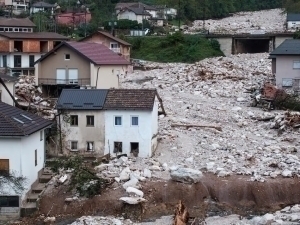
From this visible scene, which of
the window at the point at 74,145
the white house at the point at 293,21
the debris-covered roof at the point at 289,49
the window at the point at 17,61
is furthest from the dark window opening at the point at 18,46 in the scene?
the white house at the point at 293,21

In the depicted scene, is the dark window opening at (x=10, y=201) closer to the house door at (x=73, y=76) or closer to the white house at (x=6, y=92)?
the white house at (x=6, y=92)

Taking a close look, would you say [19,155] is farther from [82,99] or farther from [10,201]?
[82,99]

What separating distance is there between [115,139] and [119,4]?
78.7 meters

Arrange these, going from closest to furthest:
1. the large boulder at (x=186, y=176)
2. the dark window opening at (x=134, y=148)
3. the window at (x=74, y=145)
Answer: the large boulder at (x=186, y=176) → the dark window opening at (x=134, y=148) → the window at (x=74, y=145)

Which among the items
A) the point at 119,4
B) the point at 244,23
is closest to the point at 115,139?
the point at 119,4

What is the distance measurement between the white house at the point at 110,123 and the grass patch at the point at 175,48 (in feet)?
134

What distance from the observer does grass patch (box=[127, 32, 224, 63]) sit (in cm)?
7206

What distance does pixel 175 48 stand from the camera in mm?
73688

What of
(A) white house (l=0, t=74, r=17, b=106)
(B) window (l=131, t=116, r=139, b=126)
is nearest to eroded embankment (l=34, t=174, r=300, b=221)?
(B) window (l=131, t=116, r=139, b=126)

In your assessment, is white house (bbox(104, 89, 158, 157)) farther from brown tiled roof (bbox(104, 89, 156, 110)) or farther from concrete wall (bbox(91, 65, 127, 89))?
concrete wall (bbox(91, 65, 127, 89))

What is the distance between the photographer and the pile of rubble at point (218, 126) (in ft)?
95.7

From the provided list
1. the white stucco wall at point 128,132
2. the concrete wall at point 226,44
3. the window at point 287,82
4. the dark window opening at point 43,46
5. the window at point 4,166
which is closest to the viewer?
the window at point 4,166

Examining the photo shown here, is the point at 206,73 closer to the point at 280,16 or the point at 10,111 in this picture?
the point at 10,111

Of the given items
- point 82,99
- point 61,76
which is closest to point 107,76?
point 61,76
